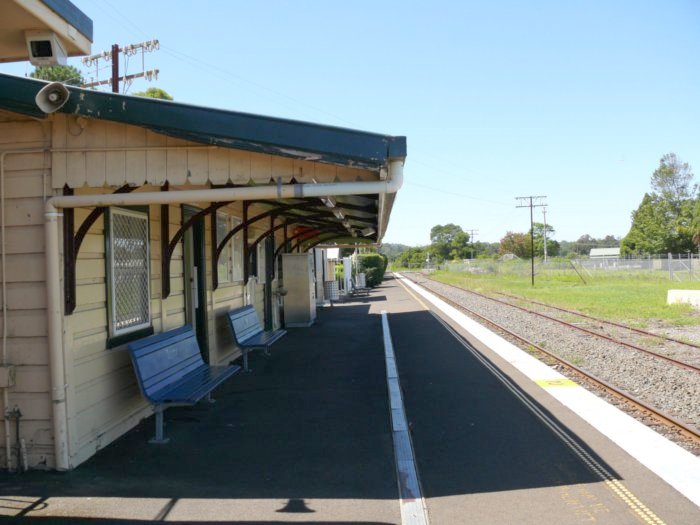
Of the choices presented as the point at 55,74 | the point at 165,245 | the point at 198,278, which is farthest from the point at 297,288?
the point at 55,74

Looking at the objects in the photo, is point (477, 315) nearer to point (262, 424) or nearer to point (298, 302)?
point (298, 302)

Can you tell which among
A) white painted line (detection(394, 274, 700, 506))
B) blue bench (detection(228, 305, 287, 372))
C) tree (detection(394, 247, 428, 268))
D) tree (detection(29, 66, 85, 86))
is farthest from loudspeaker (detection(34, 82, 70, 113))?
tree (detection(394, 247, 428, 268))

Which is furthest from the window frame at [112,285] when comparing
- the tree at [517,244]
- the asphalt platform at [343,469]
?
the tree at [517,244]

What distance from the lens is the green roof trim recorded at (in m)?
4.93

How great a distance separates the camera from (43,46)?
458 centimetres

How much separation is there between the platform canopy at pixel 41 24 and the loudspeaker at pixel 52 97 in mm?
377

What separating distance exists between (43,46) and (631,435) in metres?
5.99

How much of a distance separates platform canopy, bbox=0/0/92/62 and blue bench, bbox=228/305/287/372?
15.3 ft

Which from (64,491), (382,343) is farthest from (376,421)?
(382,343)

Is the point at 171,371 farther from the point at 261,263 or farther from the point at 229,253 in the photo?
the point at 261,263

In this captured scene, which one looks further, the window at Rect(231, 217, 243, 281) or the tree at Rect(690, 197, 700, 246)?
the tree at Rect(690, 197, 700, 246)

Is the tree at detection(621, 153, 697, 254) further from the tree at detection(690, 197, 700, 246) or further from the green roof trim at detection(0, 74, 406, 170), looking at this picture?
the green roof trim at detection(0, 74, 406, 170)

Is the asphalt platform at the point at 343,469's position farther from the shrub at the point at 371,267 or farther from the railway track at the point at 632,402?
the shrub at the point at 371,267

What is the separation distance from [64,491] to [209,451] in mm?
1225
